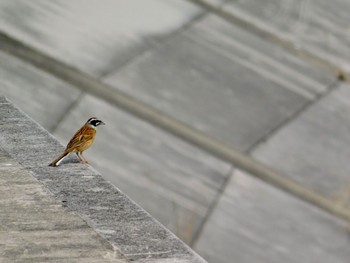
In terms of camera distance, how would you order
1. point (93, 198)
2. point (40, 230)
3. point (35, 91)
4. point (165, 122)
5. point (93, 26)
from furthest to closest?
point (93, 26)
point (165, 122)
point (35, 91)
point (93, 198)
point (40, 230)

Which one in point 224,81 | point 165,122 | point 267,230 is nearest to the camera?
point 267,230

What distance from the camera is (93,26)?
39.6 ft

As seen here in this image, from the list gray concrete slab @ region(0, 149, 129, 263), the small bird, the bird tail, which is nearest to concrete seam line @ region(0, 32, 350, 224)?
the bird tail

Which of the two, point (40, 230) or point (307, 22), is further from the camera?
point (307, 22)

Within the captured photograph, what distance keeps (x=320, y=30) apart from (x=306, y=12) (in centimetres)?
58

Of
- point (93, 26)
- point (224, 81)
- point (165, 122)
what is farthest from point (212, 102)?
point (93, 26)

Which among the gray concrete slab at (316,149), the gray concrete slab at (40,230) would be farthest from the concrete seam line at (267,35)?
the gray concrete slab at (40,230)

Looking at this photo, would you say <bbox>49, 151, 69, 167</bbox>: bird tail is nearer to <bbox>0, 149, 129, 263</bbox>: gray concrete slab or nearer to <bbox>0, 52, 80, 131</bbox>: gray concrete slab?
<bbox>0, 149, 129, 263</bbox>: gray concrete slab

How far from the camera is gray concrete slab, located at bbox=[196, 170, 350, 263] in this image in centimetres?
874

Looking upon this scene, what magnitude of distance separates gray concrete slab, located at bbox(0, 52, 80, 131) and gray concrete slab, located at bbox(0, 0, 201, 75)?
1.91 feet

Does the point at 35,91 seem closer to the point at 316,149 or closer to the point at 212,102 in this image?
the point at 212,102

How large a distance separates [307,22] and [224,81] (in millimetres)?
3135

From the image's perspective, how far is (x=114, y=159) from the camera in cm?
953

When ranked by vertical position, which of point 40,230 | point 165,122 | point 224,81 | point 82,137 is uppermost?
point 224,81
